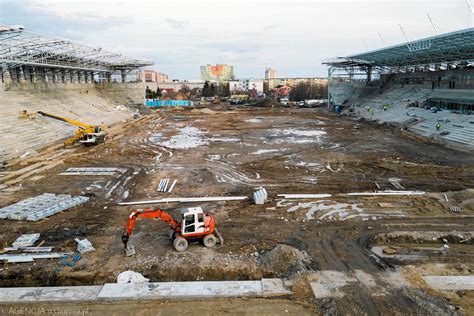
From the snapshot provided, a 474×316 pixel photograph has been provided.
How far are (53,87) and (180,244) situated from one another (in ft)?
153

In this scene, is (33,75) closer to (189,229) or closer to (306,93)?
(189,229)

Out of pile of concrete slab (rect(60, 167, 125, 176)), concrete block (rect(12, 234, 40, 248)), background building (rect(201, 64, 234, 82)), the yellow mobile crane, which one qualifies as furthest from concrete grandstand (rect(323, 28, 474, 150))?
background building (rect(201, 64, 234, 82))

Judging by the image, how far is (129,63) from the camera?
211ft

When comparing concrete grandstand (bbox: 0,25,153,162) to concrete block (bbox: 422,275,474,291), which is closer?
concrete block (bbox: 422,275,474,291)

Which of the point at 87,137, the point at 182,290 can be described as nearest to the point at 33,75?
the point at 87,137

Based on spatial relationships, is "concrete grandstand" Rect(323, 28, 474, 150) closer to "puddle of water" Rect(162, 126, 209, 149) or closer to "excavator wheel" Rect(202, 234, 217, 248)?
"puddle of water" Rect(162, 126, 209, 149)

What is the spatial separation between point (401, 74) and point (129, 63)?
51036mm

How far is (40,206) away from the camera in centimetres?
1622

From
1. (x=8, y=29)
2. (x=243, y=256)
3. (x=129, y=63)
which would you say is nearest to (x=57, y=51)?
(x=8, y=29)

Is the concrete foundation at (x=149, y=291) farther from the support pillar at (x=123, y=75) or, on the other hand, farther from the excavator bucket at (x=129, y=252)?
the support pillar at (x=123, y=75)

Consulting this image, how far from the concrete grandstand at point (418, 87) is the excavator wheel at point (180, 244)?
90.7 feet

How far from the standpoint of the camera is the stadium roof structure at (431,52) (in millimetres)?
35312

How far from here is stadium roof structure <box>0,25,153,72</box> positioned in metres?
33.0

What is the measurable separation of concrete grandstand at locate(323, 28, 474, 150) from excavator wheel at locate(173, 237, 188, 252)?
27636 millimetres
